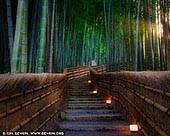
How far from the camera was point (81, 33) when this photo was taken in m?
23.3

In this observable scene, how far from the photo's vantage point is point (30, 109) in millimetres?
3477

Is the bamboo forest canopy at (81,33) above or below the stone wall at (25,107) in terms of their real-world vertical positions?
above

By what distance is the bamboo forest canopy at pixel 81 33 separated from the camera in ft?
21.5

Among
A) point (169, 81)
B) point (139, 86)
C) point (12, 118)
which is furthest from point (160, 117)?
point (12, 118)

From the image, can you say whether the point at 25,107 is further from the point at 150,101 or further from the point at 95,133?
the point at 95,133

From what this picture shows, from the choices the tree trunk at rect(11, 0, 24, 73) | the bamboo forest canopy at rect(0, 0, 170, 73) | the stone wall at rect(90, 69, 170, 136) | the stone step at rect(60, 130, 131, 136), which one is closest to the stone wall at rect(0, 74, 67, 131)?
the stone step at rect(60, 130, 131, 136)

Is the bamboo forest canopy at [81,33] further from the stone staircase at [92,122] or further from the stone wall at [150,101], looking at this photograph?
the stone wall at [150,101]

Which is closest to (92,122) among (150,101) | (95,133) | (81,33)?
(95,133)

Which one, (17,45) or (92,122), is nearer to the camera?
(17,45)

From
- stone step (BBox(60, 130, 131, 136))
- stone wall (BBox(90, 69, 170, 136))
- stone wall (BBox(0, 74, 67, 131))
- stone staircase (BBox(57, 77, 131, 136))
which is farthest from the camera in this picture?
stone staircase (BBox(57, 77, 131, 136))

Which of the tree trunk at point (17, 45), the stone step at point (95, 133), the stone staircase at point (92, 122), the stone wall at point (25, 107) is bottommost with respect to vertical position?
the stone step at point (95, 133)

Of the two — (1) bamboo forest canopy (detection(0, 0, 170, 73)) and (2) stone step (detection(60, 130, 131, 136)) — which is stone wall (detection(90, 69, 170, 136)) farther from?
(1) bamboo forest canopy (detection(0, 0, 170, 73))

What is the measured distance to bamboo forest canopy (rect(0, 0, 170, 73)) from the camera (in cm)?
655

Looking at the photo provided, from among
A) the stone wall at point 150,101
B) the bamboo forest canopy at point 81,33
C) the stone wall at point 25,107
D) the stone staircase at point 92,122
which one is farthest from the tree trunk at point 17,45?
the stone wall at point 150,101
